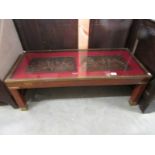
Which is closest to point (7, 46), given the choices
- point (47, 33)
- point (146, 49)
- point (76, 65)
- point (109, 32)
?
point (47, 33)

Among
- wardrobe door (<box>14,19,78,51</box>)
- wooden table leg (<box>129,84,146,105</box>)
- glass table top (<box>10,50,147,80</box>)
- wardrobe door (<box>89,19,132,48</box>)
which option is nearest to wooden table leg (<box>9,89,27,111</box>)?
glass table top (<box>10,50,147,80</box>)

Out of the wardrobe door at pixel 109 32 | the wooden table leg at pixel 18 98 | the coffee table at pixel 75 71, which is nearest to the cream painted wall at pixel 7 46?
the coffee table at pixel 75 71

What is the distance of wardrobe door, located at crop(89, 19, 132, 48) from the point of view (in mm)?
1539

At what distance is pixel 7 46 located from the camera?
1339mm

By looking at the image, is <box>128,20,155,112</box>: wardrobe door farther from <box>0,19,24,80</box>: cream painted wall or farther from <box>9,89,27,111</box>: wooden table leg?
<box>0,19,24,80</box>: cream painted wall

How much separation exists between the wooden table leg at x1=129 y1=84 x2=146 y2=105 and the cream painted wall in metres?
1.31

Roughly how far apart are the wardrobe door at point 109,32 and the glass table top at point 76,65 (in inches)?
5.5

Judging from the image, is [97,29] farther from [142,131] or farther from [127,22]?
[142,131]

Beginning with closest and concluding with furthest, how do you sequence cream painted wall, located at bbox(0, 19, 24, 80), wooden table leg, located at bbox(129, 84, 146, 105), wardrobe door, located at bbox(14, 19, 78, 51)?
1. cream painted wall, located at bbox(0, 19, 24, 80)
2. wooden table leg, located at bbox(129, 84, 146, 105)
3. wardrobe door, located at bbox(14, 19, 78, 51)

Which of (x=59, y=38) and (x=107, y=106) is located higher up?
(x=59, y=38)

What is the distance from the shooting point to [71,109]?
1.46 m
